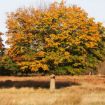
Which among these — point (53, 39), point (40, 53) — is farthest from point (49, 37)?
point (40, 53)

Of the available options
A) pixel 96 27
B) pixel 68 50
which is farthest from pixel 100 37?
pixel 68 50

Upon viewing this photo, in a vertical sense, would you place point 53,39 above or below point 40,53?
above

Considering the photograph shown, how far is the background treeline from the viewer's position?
146ft

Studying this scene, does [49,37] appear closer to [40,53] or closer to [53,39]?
[53,39]

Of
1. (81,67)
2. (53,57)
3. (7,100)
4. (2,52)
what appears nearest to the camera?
(7,100)

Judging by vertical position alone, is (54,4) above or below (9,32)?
above

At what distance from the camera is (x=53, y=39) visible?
44.2 m

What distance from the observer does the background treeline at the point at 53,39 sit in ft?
146

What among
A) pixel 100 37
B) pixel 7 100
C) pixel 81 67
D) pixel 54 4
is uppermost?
pixel 54 4

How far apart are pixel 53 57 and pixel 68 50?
2490 millimetres

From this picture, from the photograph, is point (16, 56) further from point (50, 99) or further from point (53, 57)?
point (50, 99)

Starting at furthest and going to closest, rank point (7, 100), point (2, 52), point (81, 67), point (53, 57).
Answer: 1. point (2, 52)
2. point (81, 67)
3. point (53, 57)
4. point (7, 100)

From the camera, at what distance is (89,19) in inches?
1866

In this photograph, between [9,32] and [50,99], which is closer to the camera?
[50,99]
